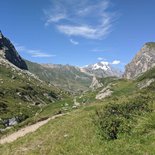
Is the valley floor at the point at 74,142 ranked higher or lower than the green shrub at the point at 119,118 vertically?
lower

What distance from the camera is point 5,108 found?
624ft

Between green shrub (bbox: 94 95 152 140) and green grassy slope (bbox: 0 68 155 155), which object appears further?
green shrub (bbox: 94 95 152 140)

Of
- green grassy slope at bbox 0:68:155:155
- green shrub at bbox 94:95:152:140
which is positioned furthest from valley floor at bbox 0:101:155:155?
green shrub at bbox 94:95:152:140

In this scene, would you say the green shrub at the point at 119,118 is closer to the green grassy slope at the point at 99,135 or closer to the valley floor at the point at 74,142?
the green grassy slope at the point at 99,135

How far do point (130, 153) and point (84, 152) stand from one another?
12.9ft

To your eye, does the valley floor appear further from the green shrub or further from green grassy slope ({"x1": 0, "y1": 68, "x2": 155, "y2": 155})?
the green shrub

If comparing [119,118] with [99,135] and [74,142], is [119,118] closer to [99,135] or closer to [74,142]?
[99,135]

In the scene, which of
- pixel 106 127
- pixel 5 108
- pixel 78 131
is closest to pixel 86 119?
pixel 78 131

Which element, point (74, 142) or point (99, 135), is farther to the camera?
point (74, 142)

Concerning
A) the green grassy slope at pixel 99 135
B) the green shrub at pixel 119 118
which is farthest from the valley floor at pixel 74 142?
the green shrub at pixel 119 118

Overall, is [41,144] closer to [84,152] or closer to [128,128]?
[84,152]

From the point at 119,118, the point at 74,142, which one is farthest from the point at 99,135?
the point at 74,142

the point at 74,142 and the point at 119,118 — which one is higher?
Result: the point at 119,118

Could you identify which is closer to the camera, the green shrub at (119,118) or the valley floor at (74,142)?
the valley floor at (74,142)
